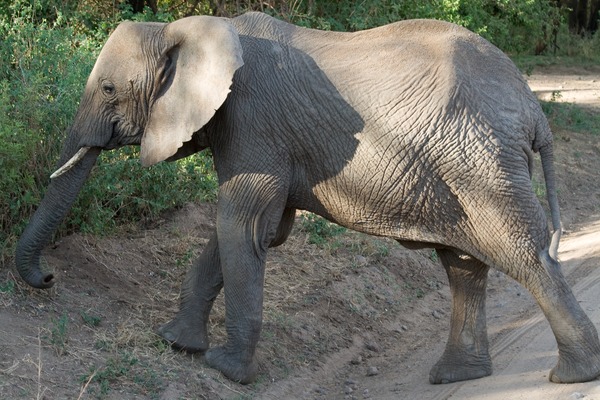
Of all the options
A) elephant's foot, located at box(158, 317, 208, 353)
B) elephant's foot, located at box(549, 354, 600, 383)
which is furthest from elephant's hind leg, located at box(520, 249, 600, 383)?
elephant's foot, located at box(158, 317, 208, 353)

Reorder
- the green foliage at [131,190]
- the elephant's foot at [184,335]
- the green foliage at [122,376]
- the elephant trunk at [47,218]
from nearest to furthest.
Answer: the green foliage at [122,376] → the elephant trunk at [47,218] → the elephant's foot at [184,335] → the green foliage at [131,190]

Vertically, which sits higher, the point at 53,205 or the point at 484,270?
the point at 53,205

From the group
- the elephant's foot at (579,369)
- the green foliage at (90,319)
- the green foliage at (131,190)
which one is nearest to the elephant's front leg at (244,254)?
the green foliage at (90,319)

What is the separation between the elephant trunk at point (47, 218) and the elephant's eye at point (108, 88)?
0.36m

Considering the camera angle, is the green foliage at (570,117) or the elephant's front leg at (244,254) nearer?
the elephant's front leg at (244,254)

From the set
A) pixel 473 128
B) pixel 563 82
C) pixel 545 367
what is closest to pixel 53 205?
pixel 473 128

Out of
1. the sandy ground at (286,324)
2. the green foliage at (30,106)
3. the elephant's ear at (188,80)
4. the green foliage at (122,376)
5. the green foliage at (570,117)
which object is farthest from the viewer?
the green foliage at (570,117)

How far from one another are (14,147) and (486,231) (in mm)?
2956

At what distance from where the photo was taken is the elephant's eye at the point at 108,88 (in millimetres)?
6141

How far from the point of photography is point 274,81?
595 cm

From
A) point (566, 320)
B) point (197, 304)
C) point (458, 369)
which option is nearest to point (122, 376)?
point (197, 304)

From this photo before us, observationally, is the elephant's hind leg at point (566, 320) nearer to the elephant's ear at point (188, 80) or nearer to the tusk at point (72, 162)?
the elephant's ear at point (188, 80)

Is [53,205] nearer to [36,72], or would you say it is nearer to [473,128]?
[36,72]

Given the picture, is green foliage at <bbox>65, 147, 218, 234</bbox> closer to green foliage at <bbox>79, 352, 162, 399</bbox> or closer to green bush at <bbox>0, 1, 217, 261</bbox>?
green bush at <bbox>0, 1, 217, 261</bbox>
